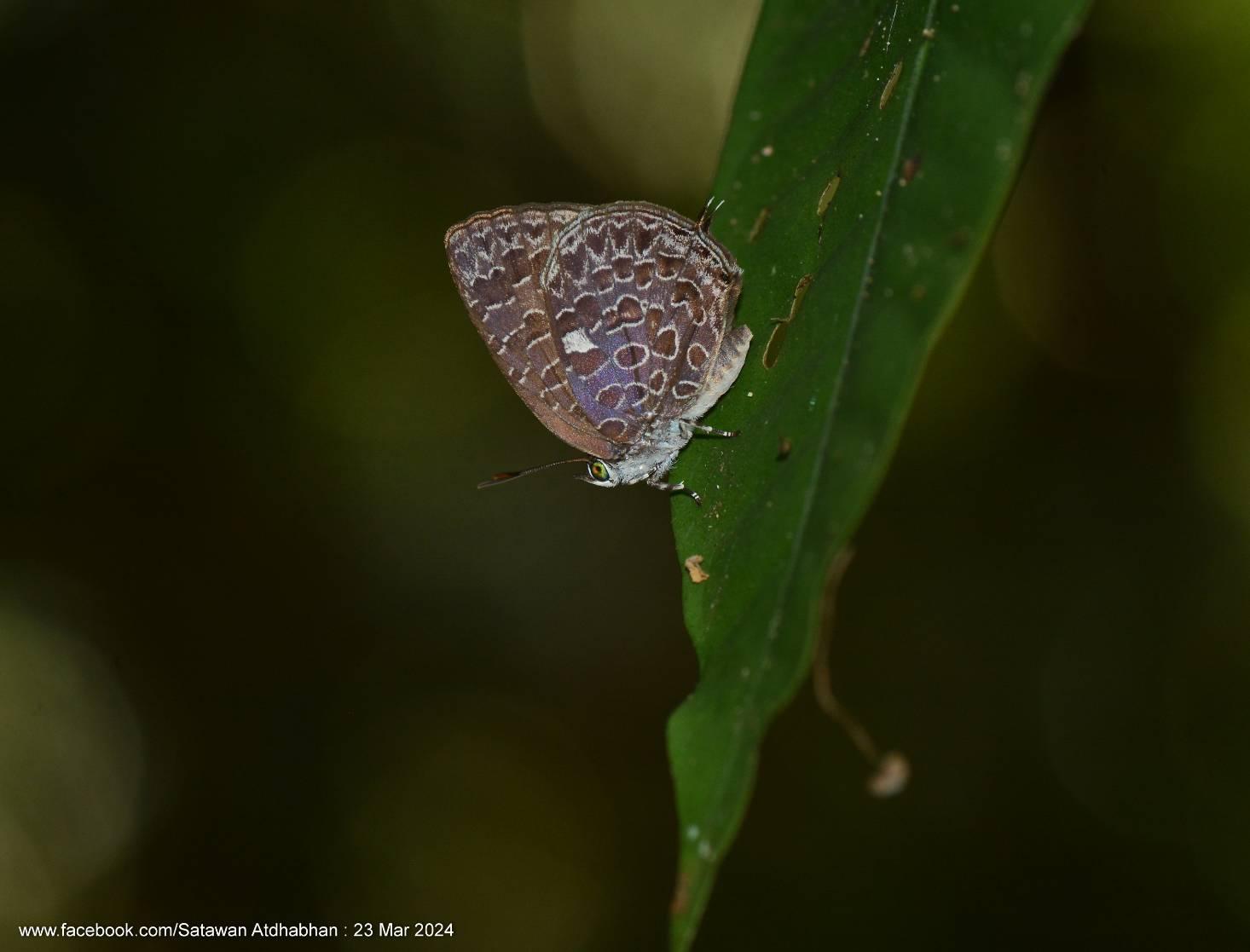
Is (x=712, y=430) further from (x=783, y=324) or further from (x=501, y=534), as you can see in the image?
(x=501, y=534)

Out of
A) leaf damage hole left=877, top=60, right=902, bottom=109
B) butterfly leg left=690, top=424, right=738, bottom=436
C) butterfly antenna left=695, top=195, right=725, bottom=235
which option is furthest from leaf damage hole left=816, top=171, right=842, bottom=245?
butterfly leg left=690, top=424, right=738, bottom=436

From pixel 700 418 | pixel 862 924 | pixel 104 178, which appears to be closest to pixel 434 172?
pixel 104 178

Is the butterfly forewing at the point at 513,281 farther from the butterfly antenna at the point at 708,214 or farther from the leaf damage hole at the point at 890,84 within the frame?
the leaf damage hole at the point at 890,84

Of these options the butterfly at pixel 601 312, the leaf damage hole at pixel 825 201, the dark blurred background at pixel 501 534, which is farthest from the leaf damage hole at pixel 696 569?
the dark blurred background at pixel 501 534

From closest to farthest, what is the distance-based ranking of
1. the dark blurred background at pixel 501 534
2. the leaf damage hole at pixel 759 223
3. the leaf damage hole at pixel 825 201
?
1. the leaf damage hole at pixel 825 201
2. the leaf damage hole at pixel 759 223
3. the dark blurred background at pixel 501 534

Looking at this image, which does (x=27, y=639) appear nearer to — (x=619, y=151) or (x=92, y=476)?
(x=92, y=476)

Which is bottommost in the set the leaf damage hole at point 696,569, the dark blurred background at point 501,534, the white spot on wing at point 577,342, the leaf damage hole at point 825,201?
the dark blurred background at point 501,534

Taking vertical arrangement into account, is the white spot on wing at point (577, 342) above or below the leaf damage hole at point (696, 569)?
below

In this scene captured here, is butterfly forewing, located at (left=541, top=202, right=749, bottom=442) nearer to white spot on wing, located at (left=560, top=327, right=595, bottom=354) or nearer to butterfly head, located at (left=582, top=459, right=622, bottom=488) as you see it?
white spot on wing, located at (left=560, top=327, right=595, bottom=354)
